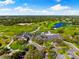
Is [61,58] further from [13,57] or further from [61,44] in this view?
[61,44]

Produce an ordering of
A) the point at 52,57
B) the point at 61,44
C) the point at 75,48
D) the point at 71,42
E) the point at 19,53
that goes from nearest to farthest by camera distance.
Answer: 1. the point at 52,57
2. the point at 19,53
3. the point at 75,48
4. the point at 61,44
5. the point at 71,42

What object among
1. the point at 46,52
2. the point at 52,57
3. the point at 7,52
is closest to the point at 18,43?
the point at 7,52

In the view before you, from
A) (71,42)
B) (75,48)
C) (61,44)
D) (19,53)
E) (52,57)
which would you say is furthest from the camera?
(71,42)

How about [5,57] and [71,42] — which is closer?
[5,57]

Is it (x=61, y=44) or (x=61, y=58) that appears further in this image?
(x=61, y=44)

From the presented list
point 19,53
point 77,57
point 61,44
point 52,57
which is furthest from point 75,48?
point 19,53

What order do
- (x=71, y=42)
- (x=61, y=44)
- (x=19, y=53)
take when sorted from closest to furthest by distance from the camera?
1. (x=19, y=53)
2. (x=61, y=44)
3. (x=71, y=42)

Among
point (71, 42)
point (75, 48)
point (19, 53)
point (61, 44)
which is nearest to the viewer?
point (19, 53)

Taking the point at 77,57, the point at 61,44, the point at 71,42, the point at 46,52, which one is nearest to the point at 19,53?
the point at 46,52

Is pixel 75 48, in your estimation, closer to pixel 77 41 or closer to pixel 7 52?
pixel 77 41
